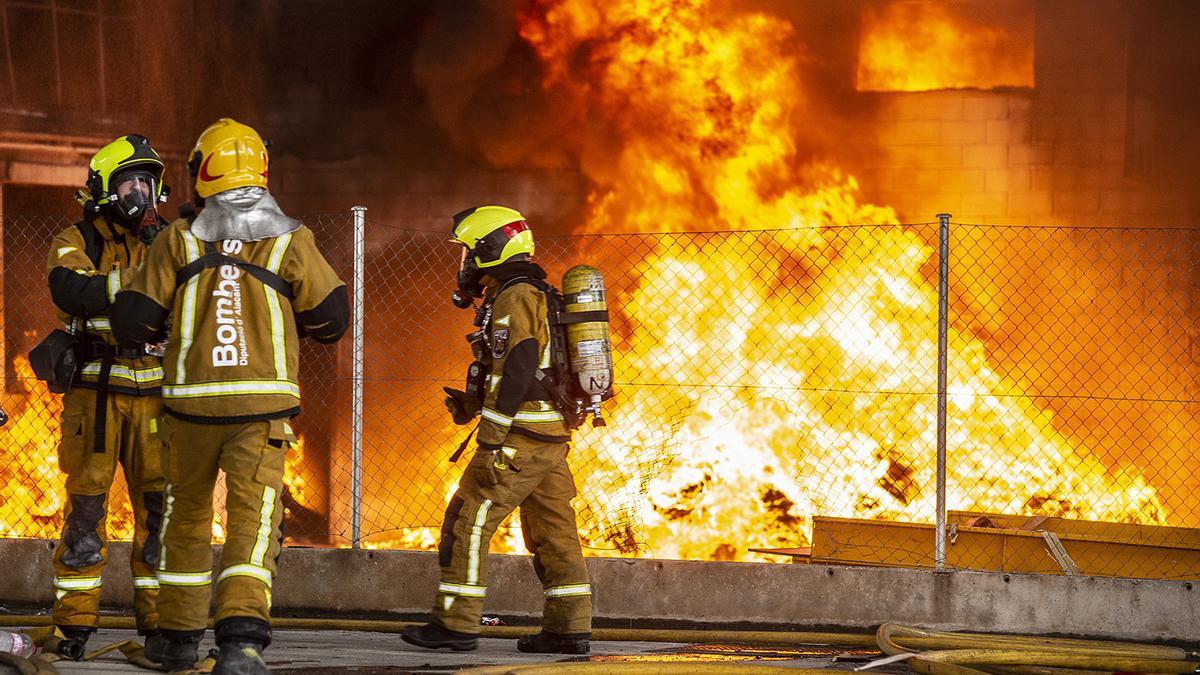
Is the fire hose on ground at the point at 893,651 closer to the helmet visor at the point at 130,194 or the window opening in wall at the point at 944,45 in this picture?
the helmet visor at the point at 130,194

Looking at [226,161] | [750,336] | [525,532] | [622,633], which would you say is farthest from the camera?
[750,336]

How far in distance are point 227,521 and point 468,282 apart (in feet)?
6.83

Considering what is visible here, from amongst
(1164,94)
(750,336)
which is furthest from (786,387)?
(1164,94)

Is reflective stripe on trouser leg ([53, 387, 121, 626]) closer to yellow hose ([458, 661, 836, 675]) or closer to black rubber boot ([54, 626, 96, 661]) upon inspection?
black rubber boot ([54, 626, 96, 661])

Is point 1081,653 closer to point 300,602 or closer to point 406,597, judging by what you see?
point 406,597

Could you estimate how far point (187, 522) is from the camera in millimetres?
5344

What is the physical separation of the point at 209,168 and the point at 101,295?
2.30 feet

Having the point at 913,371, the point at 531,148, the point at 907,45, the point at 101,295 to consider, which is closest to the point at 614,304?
the point at 531,148

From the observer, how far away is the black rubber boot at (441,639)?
6500mm

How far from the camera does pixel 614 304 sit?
1191 cm

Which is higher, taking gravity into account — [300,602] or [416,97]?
[416,97]

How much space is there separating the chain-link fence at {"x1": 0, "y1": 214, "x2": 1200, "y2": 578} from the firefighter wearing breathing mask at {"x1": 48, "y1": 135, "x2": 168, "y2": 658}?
14.9 ft

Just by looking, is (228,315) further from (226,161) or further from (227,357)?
(226,161)

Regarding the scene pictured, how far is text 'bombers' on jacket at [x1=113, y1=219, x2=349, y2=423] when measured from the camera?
17.1ft
